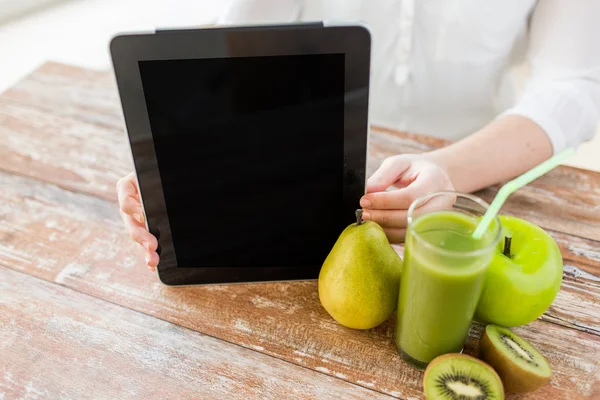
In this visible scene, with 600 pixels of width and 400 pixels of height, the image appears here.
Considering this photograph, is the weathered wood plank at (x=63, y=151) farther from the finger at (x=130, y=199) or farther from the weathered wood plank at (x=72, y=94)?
the finger at (x=130, y=199)

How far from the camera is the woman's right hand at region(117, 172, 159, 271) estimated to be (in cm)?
63

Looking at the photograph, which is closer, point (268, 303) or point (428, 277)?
point (428, 277)

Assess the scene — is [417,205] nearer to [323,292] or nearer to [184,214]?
[323,292]

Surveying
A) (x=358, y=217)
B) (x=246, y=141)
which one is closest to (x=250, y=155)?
(x=246, y=141)

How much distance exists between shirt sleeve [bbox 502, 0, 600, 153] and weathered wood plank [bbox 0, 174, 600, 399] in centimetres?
28

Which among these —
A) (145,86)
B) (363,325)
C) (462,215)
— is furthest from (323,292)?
(145,86)

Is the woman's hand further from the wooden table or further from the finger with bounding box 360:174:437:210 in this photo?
the wooden table

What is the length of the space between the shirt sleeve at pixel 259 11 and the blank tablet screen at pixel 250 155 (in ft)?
1.69

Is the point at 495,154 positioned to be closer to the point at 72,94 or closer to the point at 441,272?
the point at 441,272

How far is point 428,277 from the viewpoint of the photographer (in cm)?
50

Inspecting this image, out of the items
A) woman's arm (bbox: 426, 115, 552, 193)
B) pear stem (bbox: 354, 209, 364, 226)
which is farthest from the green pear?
woman's arm (bbox: 426, 115, 552, 193)

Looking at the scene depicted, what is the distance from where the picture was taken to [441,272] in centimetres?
49

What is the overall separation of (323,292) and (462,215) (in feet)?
0.56

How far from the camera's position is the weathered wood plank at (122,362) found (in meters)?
0.55
